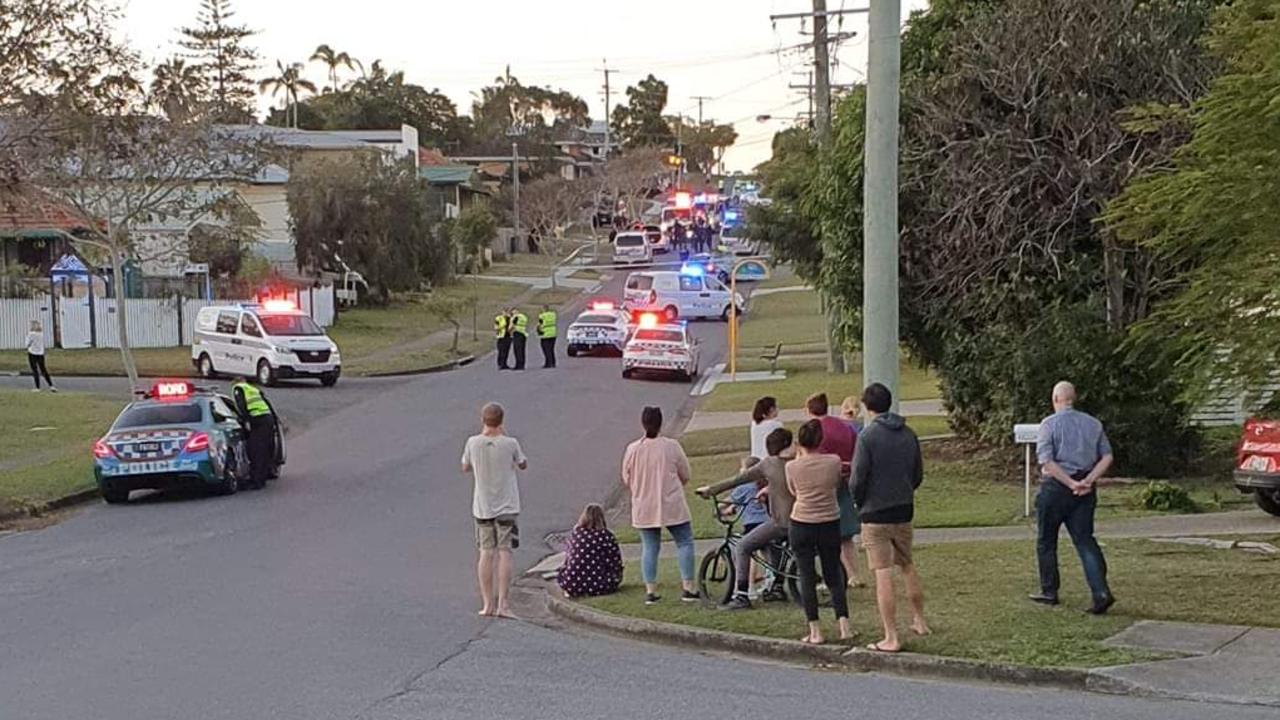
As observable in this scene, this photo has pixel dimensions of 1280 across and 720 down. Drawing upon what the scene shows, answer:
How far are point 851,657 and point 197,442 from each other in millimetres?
12924

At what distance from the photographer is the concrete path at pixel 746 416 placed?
1107 inches

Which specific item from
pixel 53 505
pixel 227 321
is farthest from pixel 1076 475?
pixel 227 321

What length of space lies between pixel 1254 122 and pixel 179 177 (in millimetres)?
27412

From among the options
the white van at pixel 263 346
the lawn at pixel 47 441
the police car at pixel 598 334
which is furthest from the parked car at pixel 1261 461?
the police car at pixel 598 334

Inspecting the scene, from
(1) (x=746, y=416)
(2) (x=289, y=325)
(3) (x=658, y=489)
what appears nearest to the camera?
(3) (x=658, y=489)

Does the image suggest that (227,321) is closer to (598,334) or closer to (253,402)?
(598,334)

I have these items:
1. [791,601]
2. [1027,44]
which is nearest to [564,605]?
[791,601]

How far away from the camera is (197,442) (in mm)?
21078

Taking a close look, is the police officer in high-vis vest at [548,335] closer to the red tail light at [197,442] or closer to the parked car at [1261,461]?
the red tail light at [197,442]

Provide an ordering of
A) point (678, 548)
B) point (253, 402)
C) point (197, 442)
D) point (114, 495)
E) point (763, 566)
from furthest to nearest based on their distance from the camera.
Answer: point (253, 402), point (114, 495), point (197, 442), point (678, 548), point (763, 566)

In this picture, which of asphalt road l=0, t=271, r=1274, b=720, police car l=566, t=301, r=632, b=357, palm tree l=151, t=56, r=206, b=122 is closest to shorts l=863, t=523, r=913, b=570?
asphalt road l=0, t=271, r=1274, b=720

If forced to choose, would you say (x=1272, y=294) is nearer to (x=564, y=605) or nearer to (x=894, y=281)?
(x=894, y=281)

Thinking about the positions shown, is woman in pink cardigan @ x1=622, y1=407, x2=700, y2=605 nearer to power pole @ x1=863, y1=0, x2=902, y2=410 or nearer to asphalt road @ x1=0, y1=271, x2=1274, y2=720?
asphalt road @ x1=0, y1=271, x2=1274, y2=720

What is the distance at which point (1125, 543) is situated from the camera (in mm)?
15047
